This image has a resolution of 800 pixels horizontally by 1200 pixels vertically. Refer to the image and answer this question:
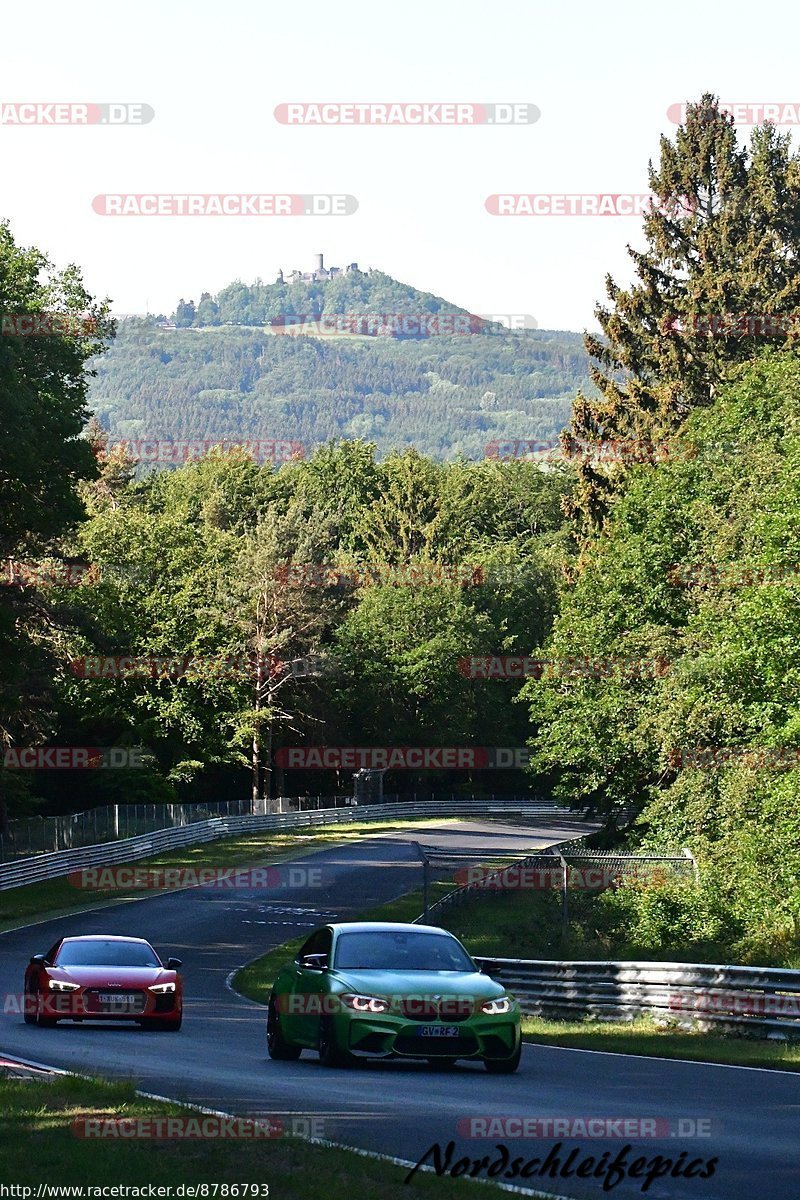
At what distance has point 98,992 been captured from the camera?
66.2ft

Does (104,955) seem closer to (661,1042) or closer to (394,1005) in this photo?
(661,1042)

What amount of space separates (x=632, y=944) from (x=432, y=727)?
6474cm

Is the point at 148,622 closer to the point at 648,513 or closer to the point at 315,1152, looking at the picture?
the point at 648,513

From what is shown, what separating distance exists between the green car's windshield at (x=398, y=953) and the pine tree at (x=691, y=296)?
42987mm

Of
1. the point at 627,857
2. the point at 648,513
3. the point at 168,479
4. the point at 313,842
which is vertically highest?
the point at 168,479

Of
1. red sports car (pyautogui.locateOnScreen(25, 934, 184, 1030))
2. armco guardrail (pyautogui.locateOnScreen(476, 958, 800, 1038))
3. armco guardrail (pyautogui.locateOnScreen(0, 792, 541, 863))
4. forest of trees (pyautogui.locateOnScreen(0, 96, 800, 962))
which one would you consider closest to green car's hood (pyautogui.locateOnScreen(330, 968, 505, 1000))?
armco guardrail (pyautogui.locateOnScreen(476, 958, 800, 1038))

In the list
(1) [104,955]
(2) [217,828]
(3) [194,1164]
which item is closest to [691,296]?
(2) [217,828]

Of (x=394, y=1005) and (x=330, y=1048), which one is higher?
(x=394, y=1005)

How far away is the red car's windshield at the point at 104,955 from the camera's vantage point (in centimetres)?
2073

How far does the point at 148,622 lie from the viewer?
80188 millimetres

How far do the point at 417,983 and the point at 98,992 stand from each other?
22.0 ft

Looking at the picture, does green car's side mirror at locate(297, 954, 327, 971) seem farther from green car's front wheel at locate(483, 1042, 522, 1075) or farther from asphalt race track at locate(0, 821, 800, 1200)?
green car's front wheel at locate(483, 1042, 522, 1075)

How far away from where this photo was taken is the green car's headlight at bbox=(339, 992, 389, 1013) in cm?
1468

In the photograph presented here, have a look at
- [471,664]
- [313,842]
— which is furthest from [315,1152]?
[471,664]
